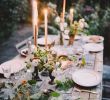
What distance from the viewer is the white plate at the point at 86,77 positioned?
2963 millimetres

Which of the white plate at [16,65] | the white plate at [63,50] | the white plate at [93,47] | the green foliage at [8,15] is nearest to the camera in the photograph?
the white plate at [16,65]

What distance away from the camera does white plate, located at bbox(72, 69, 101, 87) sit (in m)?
2.96

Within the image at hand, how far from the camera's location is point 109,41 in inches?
283

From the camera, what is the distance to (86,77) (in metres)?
3.14

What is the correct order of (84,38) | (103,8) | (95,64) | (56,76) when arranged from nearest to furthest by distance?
(56,76) → (95,64) → (84,38) → (103,8)

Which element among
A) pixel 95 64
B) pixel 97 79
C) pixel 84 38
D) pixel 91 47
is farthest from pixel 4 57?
pixel 97 79

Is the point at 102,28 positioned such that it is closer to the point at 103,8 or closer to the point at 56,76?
the point at 103,8

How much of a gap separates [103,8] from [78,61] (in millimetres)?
4800

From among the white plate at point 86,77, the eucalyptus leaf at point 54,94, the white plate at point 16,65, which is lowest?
the eucalyptus leaf at point 54,94

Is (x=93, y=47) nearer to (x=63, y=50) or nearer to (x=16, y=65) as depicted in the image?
(x=63, y=50)

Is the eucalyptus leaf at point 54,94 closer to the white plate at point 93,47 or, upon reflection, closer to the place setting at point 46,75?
the place setting at point 46,75

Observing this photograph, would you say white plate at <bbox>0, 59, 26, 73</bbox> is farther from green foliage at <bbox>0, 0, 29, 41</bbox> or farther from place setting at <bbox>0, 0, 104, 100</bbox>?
green foliage at <bbox>0, 0, 29, 41</bbox>

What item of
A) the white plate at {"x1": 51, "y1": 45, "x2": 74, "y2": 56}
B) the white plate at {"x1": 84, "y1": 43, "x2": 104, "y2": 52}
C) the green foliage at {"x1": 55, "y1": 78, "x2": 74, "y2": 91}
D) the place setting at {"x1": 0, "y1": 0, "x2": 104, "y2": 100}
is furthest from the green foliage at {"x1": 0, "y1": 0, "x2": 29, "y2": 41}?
the green foliage at {"x1": 55, "y1": 78, "x2": 74, "y2": 91}

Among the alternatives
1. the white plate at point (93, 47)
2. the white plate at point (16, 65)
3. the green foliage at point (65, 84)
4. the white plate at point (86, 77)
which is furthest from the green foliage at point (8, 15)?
the green foliage at point (65, 84)
